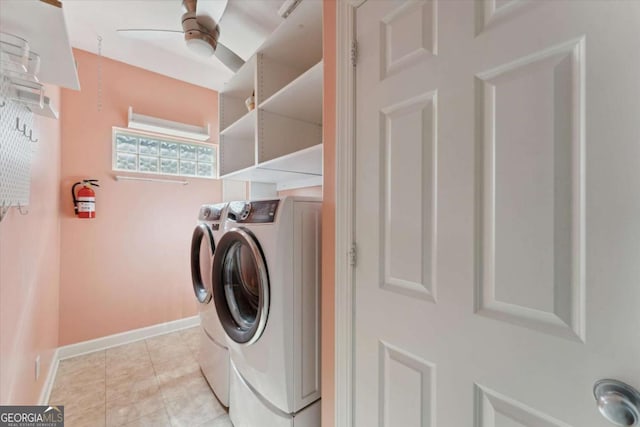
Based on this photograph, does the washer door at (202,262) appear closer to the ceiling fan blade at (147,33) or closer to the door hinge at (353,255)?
the door hinge at (353,255)

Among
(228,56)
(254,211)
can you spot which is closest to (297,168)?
(254,211)

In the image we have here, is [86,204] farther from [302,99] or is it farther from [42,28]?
[302,99]

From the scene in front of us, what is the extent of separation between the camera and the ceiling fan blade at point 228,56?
2.06m

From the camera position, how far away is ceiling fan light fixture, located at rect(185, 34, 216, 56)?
1779 millimetres

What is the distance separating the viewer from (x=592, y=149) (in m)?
0.53

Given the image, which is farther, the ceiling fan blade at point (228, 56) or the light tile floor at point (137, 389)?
the ceiling fan blade at point (228, 56)

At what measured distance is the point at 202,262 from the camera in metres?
2.05

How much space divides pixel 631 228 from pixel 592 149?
6.5 inches

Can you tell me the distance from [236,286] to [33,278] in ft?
3.85

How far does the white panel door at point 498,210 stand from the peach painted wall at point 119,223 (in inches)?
108

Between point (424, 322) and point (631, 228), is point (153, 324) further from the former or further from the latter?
point (631, 228)

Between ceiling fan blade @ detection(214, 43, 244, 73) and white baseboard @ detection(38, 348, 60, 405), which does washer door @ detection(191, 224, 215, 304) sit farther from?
ceiling fan blade @ detection(214, 43, 244, 73)

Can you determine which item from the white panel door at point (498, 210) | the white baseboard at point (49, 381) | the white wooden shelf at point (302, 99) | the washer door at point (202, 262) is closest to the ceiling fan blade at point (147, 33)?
the white wooden shelf at point (302, 99)

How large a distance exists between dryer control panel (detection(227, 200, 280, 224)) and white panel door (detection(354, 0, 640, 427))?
0.45 meters
